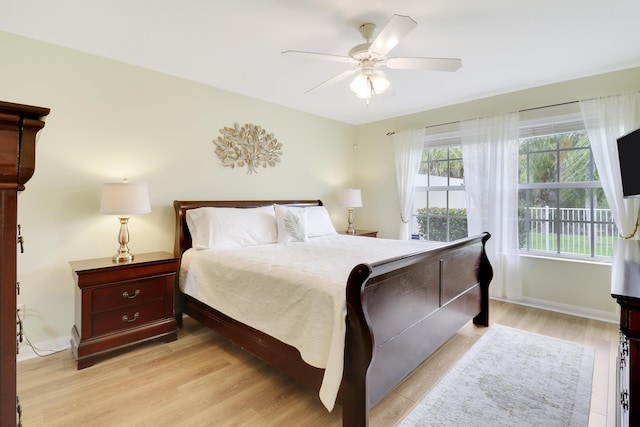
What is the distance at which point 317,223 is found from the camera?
3.76m

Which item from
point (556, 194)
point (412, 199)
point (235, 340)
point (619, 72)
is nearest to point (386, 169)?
point (412, 199)

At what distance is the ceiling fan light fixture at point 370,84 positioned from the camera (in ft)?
7.75

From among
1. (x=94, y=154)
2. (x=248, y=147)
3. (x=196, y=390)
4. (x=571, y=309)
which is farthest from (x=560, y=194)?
(x=94, y=154)

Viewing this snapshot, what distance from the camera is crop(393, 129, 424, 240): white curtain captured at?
4336 mm

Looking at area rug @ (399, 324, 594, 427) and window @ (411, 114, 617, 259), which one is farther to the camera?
window @ (411, 114, 617, 259)

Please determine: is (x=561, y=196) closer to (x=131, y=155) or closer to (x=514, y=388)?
(x=514, y=388)

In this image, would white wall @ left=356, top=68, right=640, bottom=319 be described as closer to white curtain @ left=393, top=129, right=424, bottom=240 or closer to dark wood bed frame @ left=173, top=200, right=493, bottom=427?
white curtain @ left=393, top=129, right=424, bottom=240

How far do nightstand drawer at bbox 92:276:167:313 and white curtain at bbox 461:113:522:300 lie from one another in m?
3.52

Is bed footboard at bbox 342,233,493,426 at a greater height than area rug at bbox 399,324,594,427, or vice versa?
bed footboard at bbox 342,233,493,426

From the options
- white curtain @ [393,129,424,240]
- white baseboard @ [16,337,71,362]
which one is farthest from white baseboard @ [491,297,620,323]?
white baseboard @ [16,337,71,362]

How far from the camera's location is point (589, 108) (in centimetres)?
307

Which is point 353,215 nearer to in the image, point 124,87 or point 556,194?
point 556,194

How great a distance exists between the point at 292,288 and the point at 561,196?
3.31 m

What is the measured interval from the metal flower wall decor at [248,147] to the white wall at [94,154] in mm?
85
